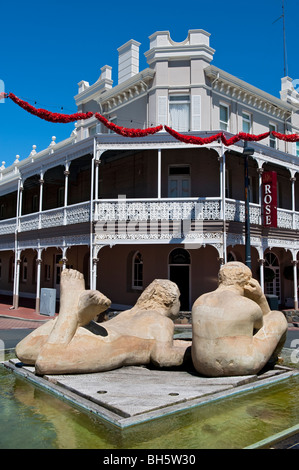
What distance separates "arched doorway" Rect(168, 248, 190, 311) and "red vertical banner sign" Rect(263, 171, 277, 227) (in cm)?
376

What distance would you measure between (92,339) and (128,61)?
62.4 ft

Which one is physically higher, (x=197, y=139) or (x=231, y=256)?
(x=197, y=139)

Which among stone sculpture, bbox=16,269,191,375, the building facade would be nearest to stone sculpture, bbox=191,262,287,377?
stone sculpture, bbox=16,269,191,375

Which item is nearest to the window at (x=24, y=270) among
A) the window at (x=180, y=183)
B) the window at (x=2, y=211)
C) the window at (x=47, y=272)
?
the window at (x=47, y=272)

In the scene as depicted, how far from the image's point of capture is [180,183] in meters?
17.9

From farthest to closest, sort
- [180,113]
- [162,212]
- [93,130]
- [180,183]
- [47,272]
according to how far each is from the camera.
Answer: [47,272] < [93,130] < [180,113] < [180,183] < [162,212]

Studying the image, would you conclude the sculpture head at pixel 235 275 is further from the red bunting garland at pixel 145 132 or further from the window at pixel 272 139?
the window at pixel 272 139

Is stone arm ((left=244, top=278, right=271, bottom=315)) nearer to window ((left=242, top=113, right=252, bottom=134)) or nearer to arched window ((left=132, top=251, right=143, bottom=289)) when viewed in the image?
arched window ((left=132, top=251, right=143, bottom=289))

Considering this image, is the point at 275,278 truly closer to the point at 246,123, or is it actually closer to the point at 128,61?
the point at 246,123

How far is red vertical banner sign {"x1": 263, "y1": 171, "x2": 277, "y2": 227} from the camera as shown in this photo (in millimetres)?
16547

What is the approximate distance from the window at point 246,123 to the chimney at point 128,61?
6224mm

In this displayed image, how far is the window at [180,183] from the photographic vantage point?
58.3ft

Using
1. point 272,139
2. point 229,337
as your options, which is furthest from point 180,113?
point 229,337
